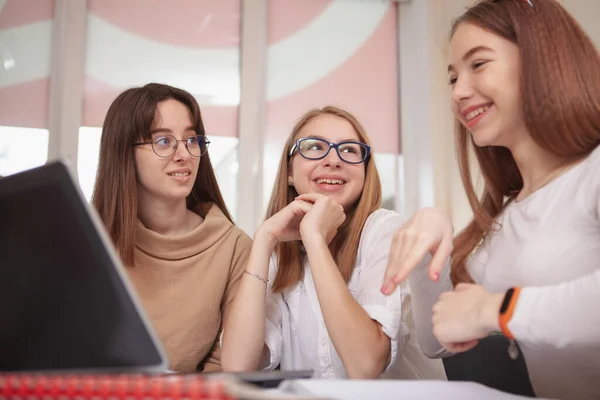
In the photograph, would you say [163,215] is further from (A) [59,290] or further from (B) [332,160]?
(A) [59,290]

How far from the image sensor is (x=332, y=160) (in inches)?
65.2

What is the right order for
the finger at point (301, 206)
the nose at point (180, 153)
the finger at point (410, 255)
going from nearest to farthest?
the finger at point (410, 255)
the finger at point (301, 206)
the nose at point (180, 153)

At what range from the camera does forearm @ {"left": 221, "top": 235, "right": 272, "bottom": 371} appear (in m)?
1.44

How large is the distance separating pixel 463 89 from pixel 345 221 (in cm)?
62

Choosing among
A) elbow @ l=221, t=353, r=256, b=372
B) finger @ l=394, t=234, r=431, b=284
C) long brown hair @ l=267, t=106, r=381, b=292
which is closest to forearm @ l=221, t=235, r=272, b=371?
elbow @ l=221, t=353, r=256, b=372

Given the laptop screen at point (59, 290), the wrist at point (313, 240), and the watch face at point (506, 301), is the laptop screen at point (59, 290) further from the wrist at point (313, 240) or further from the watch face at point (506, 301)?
the wrist at point (313, 240)

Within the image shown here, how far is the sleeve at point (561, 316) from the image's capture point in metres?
0.81

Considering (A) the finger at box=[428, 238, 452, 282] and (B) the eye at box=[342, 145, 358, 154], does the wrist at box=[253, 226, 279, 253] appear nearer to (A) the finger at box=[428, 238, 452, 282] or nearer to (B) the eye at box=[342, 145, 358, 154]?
(B) the eye at box=[342, 145, 358, 154]

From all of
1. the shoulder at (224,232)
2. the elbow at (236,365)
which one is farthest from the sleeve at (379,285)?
the shoulder at (224,232)

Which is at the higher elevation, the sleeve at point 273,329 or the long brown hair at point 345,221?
the long brown hair at point 345,221

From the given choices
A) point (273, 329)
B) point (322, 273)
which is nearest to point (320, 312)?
point (273, 329)

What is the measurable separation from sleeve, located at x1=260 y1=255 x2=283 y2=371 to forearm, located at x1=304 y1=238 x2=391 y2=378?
28 cm

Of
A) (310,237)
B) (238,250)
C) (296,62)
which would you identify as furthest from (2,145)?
(310,237)

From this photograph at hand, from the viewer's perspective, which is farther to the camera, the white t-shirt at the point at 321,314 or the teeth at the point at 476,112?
the white t-shirt at the point at 321,314
